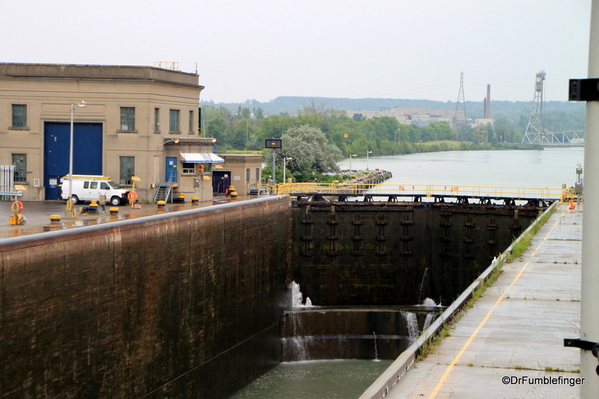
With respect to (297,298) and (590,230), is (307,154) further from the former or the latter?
(590,230)

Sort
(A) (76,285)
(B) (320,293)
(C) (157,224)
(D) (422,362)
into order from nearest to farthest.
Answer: (D) (422,362), (A) (76,285), (C) (157,224), (B) (320,293)

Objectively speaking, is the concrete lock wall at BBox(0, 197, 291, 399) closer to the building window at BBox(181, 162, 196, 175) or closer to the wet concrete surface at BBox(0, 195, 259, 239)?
the wet concrete surface at BBox(0, 195, 259, 239)

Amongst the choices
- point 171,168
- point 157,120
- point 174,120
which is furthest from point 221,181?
point 157,120

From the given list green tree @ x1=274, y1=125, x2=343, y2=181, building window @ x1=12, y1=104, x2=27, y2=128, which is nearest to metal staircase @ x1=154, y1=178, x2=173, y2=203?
building window @ x1=12, y1=104, x2=27, y2=128

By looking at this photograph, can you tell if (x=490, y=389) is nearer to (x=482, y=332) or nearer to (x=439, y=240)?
(x=482, y=332)

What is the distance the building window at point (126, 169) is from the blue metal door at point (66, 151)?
89 centimetres

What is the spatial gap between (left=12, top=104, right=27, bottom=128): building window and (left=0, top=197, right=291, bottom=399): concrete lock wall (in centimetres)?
971

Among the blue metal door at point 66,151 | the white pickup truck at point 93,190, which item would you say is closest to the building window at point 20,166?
the blue metal door at point 66,151

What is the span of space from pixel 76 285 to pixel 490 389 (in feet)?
30.5

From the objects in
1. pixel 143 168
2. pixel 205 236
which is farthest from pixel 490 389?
pixel 143 168

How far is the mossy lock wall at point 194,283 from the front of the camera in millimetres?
15438

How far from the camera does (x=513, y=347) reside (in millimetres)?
13492

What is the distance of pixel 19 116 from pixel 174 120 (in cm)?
615

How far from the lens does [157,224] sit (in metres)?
20.4
